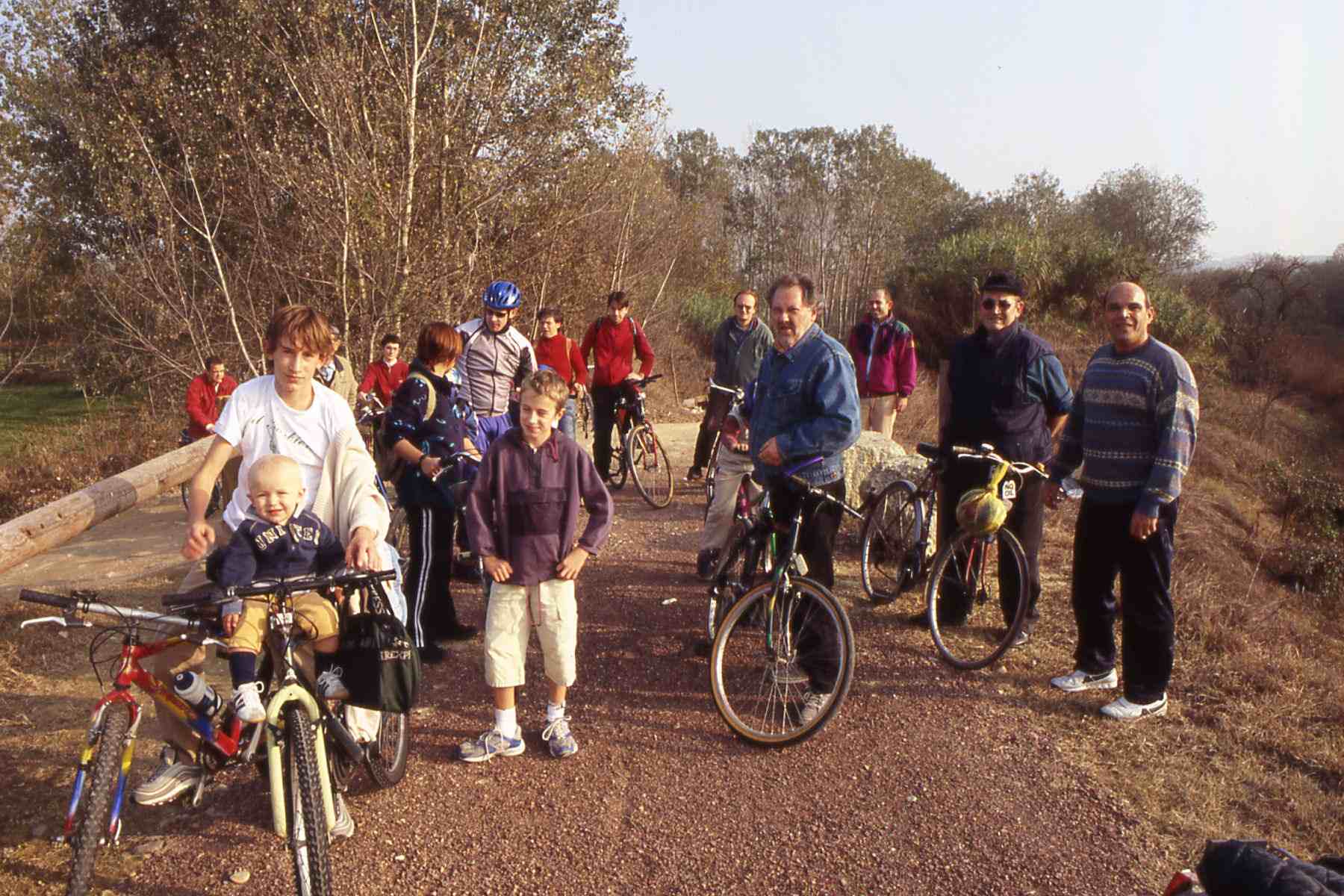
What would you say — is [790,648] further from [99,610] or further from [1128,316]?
[99,610]

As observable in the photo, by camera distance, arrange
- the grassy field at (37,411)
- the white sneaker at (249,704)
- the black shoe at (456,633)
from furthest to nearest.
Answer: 1. the grassy field at (37,411)
2. the black shoe at (456,633)
3. the white sneaker at (249,704)

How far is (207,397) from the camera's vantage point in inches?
389

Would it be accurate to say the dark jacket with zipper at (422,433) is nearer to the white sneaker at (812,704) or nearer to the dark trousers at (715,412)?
the white sneaker at (812,704)

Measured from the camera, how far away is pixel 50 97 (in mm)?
16391

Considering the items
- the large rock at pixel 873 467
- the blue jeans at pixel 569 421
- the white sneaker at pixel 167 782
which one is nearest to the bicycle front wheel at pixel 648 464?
the blue jeans at pixel 569 421

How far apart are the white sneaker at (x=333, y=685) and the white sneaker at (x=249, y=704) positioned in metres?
0.27

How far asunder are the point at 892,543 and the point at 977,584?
1.40 m

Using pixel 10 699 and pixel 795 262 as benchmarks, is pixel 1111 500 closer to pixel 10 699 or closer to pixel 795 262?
pixel 10 699

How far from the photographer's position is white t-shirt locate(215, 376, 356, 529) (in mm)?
3604

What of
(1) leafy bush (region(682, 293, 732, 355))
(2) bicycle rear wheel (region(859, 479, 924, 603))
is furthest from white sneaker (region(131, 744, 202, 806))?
(1) leafy bush (region(682, 293, 732, 355))

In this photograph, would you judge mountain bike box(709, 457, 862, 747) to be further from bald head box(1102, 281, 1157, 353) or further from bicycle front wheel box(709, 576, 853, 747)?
bald head box(1102, 281, 1157, 353)

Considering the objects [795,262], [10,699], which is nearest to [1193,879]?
[10,699]

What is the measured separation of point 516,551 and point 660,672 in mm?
1510

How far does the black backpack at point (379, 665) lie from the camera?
10.6 ft
